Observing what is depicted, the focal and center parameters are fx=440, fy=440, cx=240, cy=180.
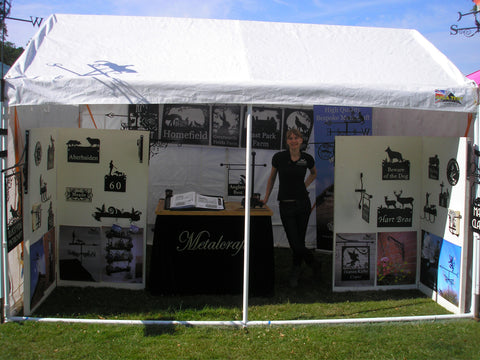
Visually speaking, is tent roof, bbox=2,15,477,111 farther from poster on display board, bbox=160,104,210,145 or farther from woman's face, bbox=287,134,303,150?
poster on display board, bbox=160,104,210,145

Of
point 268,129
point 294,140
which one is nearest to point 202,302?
point 294,140

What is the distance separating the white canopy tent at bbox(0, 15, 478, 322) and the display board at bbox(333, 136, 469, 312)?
2.70 ft

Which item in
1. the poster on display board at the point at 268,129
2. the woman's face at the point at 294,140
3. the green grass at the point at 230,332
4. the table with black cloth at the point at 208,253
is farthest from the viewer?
the poster on display board at the point at 268,129

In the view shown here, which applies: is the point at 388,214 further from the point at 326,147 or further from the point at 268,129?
the point at 268,129

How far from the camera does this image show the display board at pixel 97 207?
4.44 meters

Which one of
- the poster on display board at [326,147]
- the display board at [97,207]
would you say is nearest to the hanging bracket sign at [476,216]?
the poster on display board at [326,147]

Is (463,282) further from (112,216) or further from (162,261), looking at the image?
(112,216)

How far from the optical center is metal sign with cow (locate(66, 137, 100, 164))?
4.47 metres

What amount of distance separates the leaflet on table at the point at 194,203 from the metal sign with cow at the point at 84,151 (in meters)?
0.90

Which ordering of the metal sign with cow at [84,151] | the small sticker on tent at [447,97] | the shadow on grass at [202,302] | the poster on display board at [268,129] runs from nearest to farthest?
the small sticker on tent at [447,97] < the shadow on grass at [202,302] < the metal sign with cow at [84,151] < the poster on display board at [268,129]

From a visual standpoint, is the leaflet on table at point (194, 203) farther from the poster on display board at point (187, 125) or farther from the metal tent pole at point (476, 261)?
the metal tent pole at point (476, 261)

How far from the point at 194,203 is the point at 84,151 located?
125cm

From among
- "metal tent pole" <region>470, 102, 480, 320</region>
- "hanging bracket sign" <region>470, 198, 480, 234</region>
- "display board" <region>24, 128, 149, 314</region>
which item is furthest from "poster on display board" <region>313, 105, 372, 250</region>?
"display board" <region>24, 128, 149, 314</region>

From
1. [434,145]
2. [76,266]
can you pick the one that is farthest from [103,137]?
[434,145]
